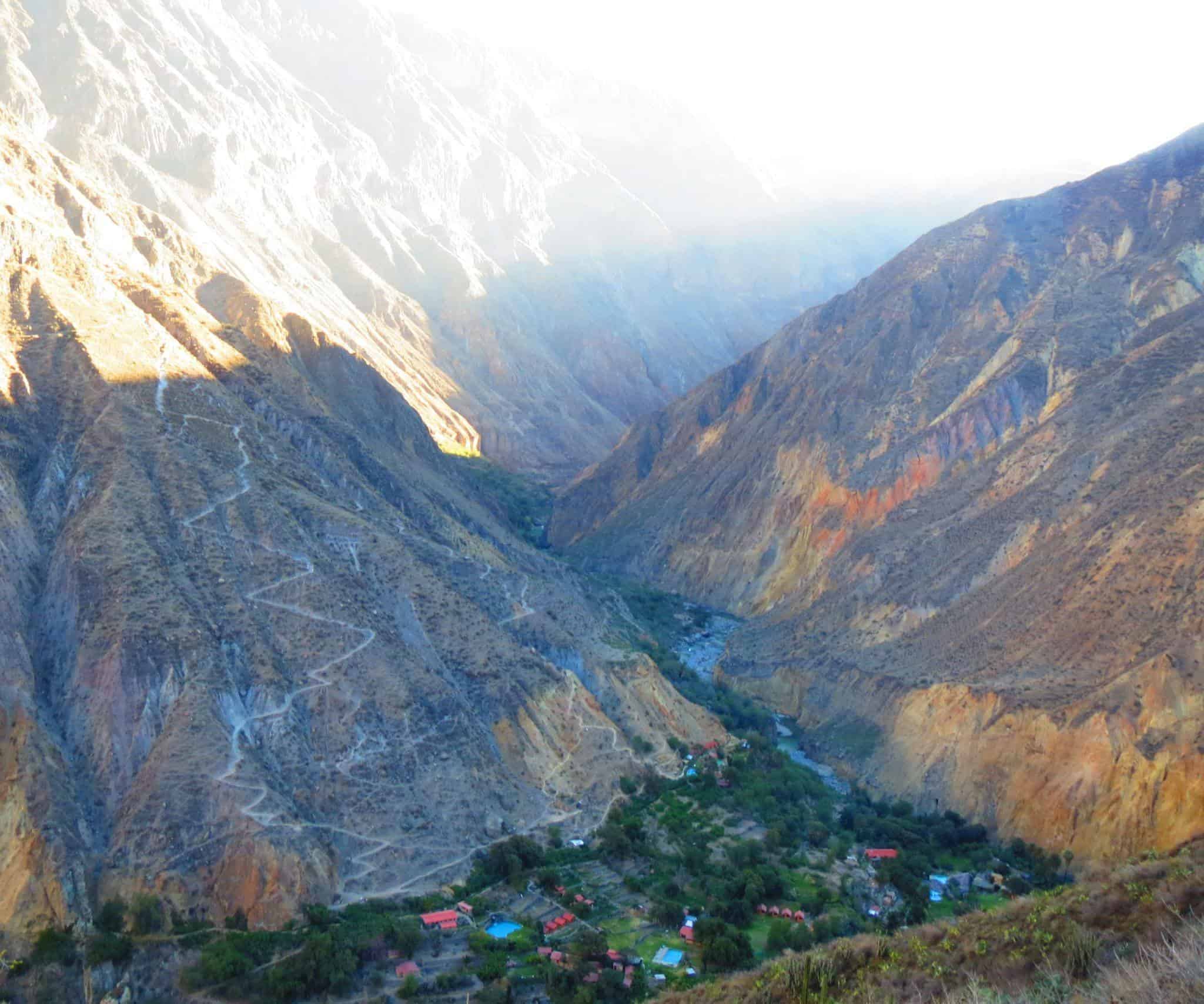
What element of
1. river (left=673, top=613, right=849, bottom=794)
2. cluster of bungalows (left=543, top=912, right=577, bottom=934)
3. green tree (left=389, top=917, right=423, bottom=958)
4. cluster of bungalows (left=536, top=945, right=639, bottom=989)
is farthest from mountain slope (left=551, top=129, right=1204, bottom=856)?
green tree (left=389, top=917, right=423, bottom=958)

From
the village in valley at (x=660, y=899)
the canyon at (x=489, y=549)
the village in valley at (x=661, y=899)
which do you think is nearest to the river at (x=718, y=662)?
the village in valley at (x=660, y=899)

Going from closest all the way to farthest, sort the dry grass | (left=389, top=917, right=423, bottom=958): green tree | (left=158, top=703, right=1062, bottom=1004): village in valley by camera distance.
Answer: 1. the dry grass
2. (left=158, top=703, right=1062, bottom=1004): village in valley
3. (left=389, top=917, right=423, bottom=958): green tree

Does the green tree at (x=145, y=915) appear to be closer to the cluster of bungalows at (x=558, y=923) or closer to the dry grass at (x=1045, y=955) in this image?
the cluster of bungalows at (x=558, y=923)

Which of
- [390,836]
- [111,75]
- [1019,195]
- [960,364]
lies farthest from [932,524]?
[1019,195]

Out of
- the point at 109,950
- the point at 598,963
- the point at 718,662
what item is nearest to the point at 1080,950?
the point at 598,963

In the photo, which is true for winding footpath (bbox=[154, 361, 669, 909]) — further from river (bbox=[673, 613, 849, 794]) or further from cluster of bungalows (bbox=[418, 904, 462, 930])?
river (bbox=[673, 613, 849, 794])

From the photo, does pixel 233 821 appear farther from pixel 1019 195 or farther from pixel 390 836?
pixel 1019 195
